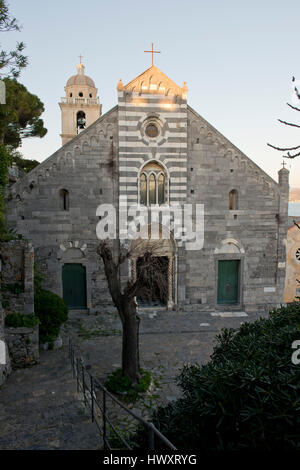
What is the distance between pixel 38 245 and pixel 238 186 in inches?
428

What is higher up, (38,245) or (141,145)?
(141,145)

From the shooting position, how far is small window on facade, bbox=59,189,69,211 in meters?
15.6

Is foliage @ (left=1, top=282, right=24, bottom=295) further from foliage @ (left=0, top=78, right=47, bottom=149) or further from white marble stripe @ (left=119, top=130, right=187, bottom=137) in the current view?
foliage @ (left=0, top=78, right=47, bottom=149)

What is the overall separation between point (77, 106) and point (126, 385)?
947 inches

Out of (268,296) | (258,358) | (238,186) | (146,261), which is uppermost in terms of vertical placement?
(238,186)

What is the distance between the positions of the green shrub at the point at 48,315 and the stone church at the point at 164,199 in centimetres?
399

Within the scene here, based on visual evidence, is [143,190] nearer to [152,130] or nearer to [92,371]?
[152,130]

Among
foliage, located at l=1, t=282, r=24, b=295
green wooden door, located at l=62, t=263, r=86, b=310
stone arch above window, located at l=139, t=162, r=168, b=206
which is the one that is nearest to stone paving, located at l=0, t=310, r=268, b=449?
green wooden door, located at l=62, t=263, r=86, b=310

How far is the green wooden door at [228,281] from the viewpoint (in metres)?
16.8

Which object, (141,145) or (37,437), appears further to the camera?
(141,145)

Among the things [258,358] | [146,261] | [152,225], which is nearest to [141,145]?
[152,225]

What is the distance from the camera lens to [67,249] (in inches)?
613

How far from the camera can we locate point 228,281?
16.9 m
